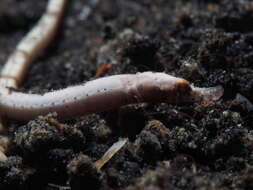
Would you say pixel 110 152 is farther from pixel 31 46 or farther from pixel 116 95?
pixel 31 46

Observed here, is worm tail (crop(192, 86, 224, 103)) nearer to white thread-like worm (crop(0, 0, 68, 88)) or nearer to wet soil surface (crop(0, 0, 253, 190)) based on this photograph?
wet soil surface (crop(0, 0, 253, 190))

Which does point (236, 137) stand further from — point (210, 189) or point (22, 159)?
point (22, 159)

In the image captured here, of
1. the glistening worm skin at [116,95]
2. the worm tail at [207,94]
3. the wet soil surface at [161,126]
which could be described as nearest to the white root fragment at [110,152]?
the wet soil surface at [161,126]

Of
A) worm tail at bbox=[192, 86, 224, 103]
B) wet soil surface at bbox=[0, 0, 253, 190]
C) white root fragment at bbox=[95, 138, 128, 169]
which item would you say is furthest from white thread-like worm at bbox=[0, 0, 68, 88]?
worm tail at bbox=[192, 86, 224, 103]

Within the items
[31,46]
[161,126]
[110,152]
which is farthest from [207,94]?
[31,46]

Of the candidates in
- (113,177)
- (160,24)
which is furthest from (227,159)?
(160,24)

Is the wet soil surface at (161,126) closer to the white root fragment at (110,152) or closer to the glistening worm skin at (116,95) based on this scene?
the white root fragment at (110,152)
